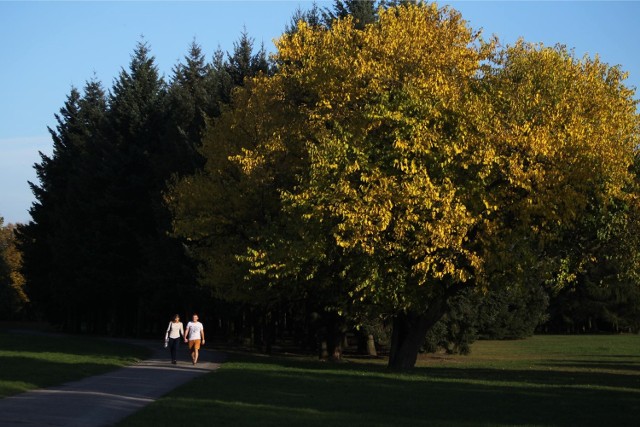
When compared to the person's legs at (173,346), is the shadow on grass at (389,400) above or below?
below

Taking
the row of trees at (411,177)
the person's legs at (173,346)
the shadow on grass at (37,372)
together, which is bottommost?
the shadow on grass at (37,372)

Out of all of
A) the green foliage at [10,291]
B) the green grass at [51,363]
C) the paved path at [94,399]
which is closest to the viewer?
the paved path at [94,399]

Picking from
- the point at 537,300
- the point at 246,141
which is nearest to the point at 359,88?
the point at 246,141

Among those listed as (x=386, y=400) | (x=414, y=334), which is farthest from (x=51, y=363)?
(x=386, y=400)

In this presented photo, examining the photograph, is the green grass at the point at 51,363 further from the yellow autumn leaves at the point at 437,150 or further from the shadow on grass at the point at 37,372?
the yellow autumn leaves at the point at 437,150

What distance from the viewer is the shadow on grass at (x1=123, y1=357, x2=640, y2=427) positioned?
52.3 ft

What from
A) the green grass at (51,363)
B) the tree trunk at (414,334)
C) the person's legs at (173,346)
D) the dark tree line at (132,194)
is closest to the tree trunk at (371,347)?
the dark tree line at (132,194)

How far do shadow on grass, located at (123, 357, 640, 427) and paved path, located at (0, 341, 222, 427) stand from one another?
1.97 ft

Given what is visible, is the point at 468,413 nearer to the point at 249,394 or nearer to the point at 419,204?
the point at 249,394

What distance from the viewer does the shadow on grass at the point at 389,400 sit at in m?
15.9

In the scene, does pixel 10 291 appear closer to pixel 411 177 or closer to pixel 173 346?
pixel 173 346

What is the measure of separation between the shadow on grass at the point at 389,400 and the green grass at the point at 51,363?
3.58m

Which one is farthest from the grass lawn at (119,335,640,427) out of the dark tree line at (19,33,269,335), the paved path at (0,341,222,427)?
the dark tree line at (19,33,269,335)

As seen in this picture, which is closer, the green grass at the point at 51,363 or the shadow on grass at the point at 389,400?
the shadow on grass at the point at 389,400
